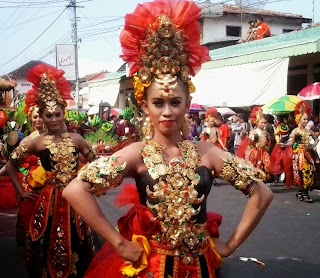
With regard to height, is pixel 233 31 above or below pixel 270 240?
above

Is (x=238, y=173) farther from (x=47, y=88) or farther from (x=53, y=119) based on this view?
(x=47, y=88)

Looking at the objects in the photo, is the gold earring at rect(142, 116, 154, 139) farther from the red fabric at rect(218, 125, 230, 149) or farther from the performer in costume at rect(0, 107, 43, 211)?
Answer: the red fabric at rect(218, 125, 230, 149)

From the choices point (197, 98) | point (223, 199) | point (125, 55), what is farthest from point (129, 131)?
point (125, 55)

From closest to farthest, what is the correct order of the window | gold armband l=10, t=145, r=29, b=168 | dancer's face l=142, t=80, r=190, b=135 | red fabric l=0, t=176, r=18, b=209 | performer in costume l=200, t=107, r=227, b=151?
1. dancer's face l=142, t=80, r=190, b=135
2. gold armband l=10, t=145, r=29, b=168
3. red fabric l=0, t=176, r=18, b=209
4. performer in costume l=200, t=107, r=227, b=151
5. the window

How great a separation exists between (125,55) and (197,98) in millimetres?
16018

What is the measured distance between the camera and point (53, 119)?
4.45 m

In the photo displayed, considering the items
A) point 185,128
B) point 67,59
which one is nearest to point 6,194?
point 185,128

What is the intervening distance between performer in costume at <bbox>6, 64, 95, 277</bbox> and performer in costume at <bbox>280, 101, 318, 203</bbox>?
607 cm

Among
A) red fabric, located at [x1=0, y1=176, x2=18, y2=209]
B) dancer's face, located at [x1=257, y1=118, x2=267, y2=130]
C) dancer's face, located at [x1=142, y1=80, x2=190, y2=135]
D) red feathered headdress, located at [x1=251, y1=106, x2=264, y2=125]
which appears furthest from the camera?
red feathered headdress, located at [x1=251, y1=106, x2=264, y2=125]

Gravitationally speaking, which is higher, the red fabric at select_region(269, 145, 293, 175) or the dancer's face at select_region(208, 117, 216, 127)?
the dancer's face at select_region(208, 117, 216, 127)

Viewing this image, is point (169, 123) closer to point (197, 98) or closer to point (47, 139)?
point (47, 139)

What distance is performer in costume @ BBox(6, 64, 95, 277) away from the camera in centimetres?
418

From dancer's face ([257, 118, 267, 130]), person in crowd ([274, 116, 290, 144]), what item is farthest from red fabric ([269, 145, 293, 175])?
person in crowd ([274, 116, 290, 144])

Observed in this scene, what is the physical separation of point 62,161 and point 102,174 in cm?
195
